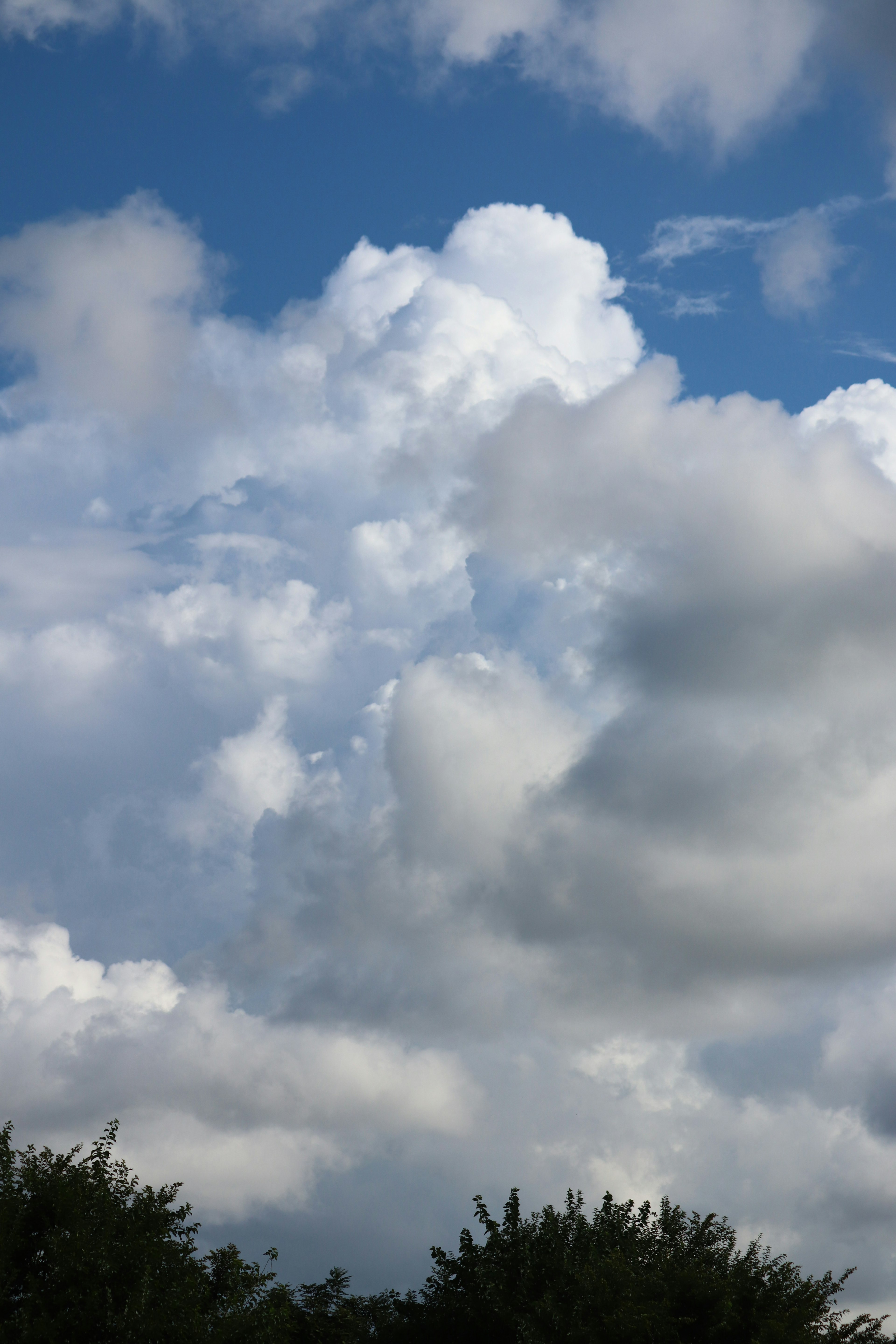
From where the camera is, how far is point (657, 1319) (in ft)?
106

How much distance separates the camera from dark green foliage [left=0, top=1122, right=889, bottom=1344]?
104ft

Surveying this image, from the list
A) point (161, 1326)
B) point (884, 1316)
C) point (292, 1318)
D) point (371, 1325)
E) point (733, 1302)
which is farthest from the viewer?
point (371, 1325)

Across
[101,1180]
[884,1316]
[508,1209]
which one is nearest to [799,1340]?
[884,1316]

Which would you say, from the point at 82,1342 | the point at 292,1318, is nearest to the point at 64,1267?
the point at 82,1342

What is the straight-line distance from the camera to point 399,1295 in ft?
135

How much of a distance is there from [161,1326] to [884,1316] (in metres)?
21.0

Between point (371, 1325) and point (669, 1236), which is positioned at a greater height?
point (669, 1236)

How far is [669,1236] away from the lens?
158ft

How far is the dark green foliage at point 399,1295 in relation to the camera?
104 feet

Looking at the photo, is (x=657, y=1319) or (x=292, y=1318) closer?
(x=657, y=1319)

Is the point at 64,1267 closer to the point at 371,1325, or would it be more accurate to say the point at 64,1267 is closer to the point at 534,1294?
the point at 534,1294

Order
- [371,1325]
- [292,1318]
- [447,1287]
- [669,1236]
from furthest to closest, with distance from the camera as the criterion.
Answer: [371,1325], [292,1318], [669,1236], [447,1287]

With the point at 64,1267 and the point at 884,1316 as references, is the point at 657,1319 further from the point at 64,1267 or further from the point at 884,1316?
the point at 64,1267

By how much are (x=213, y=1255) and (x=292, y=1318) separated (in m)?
23.2
